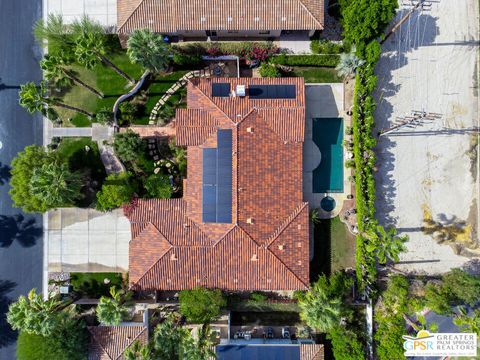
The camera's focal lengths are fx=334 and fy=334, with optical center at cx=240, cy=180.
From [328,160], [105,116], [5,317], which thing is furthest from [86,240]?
[328,160]

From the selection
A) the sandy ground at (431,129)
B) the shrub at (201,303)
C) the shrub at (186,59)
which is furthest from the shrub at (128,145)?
the sandy ground at (431,129)

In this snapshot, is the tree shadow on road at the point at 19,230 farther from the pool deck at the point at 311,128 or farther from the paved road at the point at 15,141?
the pool deck at the point at 311,128

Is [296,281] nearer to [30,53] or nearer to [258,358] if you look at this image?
[258,358]

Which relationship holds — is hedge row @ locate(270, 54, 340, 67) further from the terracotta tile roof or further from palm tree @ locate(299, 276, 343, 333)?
the terracotta tile roof

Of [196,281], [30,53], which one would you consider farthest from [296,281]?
[30,53]

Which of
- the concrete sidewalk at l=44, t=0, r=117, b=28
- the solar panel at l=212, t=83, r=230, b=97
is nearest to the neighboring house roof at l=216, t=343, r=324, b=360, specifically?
the solar panel at l=212, t=83, r=230, b=97

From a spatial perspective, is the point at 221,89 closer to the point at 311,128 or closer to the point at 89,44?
the point at 311,128
